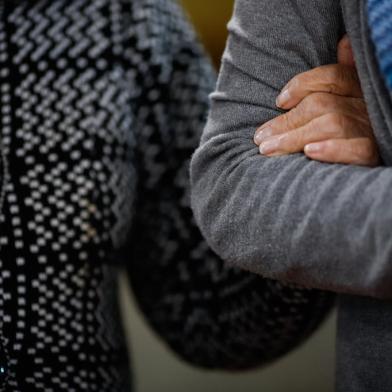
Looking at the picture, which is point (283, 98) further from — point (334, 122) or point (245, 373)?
point (245, 373)

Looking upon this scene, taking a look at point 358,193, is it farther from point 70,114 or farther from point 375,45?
point 70,114

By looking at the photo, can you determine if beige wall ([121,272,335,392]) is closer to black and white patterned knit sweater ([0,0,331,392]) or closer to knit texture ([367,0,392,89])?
black and white patterned knit sweater ([0,0,331,392])

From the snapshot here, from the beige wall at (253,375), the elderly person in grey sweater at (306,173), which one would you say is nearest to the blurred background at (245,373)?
the beige wall at (253,375)

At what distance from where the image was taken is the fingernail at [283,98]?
19.3 inches

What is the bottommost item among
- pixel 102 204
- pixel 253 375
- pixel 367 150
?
pixel 253 375

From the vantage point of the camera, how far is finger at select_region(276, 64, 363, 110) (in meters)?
0.49

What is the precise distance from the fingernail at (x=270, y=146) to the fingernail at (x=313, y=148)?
0.02m

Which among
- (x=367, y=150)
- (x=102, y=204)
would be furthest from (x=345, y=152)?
(x=102, y=204)

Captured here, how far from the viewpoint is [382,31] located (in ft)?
1.34

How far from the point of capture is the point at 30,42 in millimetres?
692

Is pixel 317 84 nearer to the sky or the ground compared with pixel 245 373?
nearer to the sky

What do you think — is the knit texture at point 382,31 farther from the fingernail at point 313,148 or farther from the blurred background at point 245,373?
the blurred background at point 245,373

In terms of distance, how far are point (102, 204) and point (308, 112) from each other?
0.26 m

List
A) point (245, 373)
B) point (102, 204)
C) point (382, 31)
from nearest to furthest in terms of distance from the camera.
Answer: point (382, 31), point (102, 204), point (245, 373)
